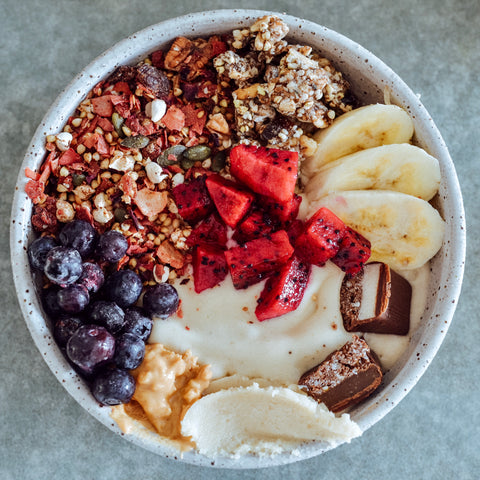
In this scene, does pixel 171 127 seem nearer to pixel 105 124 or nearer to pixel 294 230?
pixel 105 124

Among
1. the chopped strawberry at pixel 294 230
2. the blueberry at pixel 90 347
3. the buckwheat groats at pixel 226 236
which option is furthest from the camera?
the chopped strawberry at pixel 294 230

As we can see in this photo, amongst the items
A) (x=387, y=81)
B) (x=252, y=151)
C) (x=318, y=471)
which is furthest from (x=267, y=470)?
(x=387, y=81)

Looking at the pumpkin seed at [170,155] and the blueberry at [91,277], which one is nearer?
the blueberry at [91,277]

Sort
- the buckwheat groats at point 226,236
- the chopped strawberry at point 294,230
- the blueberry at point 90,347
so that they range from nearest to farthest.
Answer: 1. the blueberry at point 90,347
2. the buckwheat groats at point 226,236
3. the chopped strawberry at point 294,230

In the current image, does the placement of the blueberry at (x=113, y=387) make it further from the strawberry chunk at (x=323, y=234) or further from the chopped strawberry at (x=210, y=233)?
the strawberry chunk at (x=323, y=234)

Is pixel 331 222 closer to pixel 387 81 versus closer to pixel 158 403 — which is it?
pixel 387 81

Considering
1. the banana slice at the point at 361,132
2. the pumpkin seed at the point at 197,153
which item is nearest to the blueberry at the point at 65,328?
the pumpkin seed at the point at 197,153

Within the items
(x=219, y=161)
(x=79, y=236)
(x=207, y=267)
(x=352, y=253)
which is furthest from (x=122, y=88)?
(x=352, y=253)
